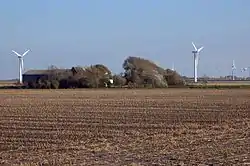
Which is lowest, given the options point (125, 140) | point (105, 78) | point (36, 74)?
point (125, 140)

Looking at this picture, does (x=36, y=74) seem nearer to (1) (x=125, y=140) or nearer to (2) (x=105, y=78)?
(2) (x=105, y=78)

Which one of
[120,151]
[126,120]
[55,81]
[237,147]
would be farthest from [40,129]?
[55,81]

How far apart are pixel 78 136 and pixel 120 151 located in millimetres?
5029

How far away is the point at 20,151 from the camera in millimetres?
16562

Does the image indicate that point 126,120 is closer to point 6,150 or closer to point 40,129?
point 40,129

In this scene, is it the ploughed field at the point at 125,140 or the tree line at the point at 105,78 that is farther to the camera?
the tree line at the point at 105,78

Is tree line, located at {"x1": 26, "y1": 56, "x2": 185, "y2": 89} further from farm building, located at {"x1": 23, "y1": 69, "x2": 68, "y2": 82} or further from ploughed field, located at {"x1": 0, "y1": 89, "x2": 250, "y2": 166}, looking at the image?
ploughed field, located at {"x1": 0, "y1": 89, "x2": 250, "y2": 166}

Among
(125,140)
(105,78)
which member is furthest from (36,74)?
(125,140)

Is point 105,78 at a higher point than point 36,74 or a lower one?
lower

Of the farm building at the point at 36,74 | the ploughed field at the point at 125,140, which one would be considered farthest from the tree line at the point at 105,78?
the ploughed field at the point at 125,140

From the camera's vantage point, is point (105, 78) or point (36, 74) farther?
point (36, 74)

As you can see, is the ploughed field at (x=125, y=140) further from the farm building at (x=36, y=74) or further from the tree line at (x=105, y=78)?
the farm building at (x=36, y=74)

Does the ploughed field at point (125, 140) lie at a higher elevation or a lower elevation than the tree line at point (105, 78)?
lower

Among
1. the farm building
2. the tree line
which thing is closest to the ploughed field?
the tree line
